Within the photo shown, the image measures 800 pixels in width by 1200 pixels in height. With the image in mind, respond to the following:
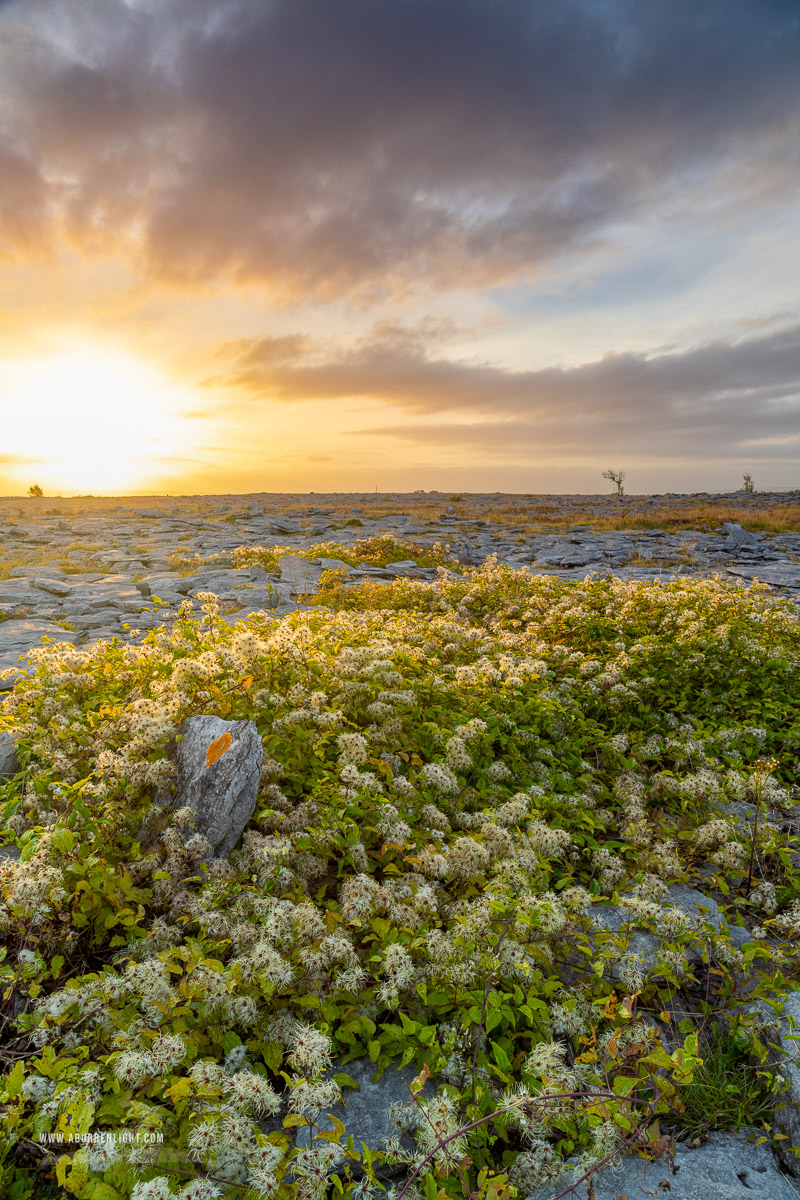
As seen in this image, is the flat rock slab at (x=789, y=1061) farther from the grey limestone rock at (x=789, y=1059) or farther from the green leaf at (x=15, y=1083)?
the green leaf at (x=15, y=1083)

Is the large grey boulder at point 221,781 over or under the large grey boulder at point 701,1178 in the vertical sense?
over

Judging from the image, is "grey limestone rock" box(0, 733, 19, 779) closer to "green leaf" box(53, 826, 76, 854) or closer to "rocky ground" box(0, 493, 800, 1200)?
"rocky ground" box(0, 493, 800, 1200)

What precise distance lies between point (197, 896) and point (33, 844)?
1.18 meters

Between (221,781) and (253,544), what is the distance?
23.9 metres

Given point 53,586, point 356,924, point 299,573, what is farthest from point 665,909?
point 53,586

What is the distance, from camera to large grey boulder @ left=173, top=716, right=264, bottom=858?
4824 millimetres

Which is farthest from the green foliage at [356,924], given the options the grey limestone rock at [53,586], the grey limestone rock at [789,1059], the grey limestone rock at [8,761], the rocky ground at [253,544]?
the grey limestone rock at [53,586]

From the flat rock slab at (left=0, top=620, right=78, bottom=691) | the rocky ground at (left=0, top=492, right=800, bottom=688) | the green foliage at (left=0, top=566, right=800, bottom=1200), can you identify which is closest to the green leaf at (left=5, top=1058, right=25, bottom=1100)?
the green foliage at (left=0, top=566, right=800, bottom=1200)

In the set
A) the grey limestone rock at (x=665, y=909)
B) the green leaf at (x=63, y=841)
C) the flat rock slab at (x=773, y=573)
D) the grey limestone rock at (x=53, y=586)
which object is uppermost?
the flat rock slab at (x=773, y=573)

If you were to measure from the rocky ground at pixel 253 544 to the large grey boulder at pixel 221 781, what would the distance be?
3.42 m

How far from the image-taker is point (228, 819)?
485 cm

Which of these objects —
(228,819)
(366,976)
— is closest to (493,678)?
(228,819)

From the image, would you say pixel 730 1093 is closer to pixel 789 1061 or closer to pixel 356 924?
pixel 789 1061

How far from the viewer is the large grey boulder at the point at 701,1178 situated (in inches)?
117
